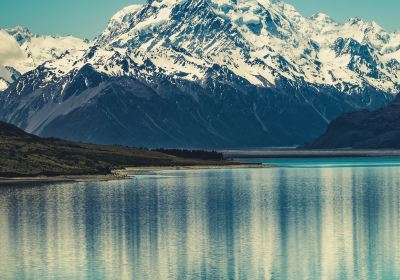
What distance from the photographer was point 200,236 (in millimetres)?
116438

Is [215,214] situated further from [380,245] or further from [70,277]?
[70,277]

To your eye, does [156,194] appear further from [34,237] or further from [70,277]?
[70,277]

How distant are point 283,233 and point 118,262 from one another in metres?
27.0

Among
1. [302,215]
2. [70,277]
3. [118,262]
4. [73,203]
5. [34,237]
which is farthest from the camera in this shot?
[73,203]

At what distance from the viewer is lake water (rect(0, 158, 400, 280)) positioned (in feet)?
308

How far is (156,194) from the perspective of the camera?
184500mm

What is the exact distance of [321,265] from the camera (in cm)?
9588

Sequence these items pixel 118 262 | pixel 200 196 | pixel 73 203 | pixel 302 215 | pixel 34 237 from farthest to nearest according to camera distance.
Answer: pixel 200 196, pixel 73 203, pixel 302 215, pixel 34 237, pixel 118 262

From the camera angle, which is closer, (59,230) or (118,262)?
(118,262)

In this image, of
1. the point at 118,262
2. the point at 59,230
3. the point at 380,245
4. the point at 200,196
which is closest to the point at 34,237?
the point at 59,230

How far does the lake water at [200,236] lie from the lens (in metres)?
93.9

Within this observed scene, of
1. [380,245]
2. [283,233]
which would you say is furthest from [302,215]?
[380,245]

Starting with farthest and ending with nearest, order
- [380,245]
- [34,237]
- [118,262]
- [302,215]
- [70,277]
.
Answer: [302,215] → [34,237] → [380,245] → [118,262] → [70,277]

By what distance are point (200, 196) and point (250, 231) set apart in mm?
57689
